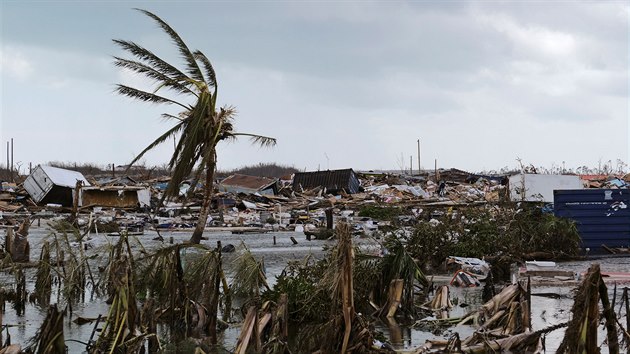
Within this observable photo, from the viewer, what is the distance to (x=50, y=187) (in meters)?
42.8

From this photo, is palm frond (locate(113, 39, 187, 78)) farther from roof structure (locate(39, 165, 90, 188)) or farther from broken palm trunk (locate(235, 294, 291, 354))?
roof structure (locate(39, 165, 90, 188))

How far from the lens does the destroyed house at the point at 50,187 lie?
141 ft

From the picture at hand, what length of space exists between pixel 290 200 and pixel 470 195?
10.2 metres

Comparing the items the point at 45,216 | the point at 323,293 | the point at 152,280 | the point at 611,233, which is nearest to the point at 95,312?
the point at 152,280

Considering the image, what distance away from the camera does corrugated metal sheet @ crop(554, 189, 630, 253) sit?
2020 cm

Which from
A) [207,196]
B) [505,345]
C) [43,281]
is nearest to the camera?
[505,345]

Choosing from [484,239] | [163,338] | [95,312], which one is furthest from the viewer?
[484,239]

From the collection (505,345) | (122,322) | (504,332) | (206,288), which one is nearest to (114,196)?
(206,288)

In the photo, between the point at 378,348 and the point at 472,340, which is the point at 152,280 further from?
the point at 472,340

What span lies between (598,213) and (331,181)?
32.2 meters

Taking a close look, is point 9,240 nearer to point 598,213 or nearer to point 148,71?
point 148,71

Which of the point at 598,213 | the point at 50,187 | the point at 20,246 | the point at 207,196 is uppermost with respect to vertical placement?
the point at 50,187

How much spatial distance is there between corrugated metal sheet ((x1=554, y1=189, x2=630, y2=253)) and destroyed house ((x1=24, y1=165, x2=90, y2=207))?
28974mm

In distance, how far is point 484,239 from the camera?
17984mm
